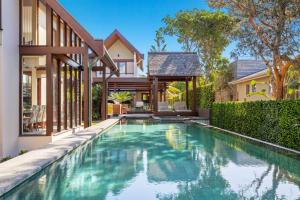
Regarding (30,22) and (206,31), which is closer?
(30,22)

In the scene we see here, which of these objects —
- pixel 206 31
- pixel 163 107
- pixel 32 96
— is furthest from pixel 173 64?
pixel 32 96

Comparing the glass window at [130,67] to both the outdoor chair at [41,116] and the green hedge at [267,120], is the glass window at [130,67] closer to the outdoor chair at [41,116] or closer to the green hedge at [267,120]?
the green hedge at [267,120]

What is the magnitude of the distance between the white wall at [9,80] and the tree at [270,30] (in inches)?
410

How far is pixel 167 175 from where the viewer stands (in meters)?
7.95

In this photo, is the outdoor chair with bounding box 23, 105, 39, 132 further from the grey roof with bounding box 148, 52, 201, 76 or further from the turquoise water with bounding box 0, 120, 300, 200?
the grey roof with bounding box 148, 52, 201, 76

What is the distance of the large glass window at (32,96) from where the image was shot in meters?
12.6

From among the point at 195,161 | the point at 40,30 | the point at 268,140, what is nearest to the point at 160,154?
the point at 195,161

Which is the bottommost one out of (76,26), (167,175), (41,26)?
(167,175)

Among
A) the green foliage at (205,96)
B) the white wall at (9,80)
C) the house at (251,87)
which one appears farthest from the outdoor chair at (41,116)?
the house at (251,87)

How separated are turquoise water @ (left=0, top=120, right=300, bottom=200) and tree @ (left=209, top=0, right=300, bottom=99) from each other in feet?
18.6

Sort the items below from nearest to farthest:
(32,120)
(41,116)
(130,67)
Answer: (32,120), (41,116), (130,67)

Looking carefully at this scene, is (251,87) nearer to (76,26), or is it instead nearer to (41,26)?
(76,26)

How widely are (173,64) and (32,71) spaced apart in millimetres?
18208

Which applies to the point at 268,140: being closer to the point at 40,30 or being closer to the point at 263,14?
the point at 263,14
